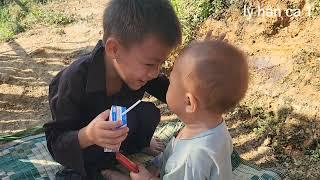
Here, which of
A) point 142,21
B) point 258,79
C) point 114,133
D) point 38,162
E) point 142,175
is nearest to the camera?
point 114,133

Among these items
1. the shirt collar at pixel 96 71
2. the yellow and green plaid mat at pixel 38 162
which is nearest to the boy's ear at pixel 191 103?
the shirt collar at pixel 96 71

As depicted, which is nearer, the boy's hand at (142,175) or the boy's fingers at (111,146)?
the boy's fingers at (111,146)

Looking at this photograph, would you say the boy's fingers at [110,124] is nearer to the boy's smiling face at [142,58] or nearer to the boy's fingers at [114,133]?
the boy's fingers at [114,133]

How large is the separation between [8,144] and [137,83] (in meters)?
1.59

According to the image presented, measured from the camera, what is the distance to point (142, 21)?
187 cm

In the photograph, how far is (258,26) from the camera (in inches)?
165

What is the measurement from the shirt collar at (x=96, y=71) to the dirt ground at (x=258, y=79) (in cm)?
150

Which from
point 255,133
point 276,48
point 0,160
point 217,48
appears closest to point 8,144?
point 0,160

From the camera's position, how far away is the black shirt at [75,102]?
2.11 m

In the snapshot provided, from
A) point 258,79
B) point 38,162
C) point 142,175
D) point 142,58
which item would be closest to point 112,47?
point 142,58

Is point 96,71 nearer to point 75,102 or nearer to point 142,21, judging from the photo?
point 75,102

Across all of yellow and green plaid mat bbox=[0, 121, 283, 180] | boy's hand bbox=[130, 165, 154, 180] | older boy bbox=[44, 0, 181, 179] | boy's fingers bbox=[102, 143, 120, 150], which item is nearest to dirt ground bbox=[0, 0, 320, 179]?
yellow and green plaid mat bbox=[0, 121, 283, 180]

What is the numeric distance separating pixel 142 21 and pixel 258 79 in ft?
6.75

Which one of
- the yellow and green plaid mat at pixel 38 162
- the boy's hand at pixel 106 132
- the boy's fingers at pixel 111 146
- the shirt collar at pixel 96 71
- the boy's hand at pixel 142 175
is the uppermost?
the shirt collar at pixel 96 71
